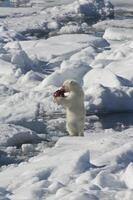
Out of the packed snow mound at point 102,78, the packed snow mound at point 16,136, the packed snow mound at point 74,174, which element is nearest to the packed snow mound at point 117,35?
the packed snow mound at point 102,78

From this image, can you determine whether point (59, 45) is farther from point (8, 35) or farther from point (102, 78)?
point (102, 78)

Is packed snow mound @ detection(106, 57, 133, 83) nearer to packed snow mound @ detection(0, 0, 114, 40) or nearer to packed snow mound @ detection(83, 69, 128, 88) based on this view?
packed snow mound @ detection(83, 69, 128, 88)

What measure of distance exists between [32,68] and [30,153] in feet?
16.2

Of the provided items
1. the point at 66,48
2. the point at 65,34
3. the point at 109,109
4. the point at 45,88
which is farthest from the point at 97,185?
the point at 65,34

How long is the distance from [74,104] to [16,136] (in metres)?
0.72

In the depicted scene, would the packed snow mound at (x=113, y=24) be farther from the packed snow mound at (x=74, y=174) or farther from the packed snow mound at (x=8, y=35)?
the packed snow mound at (x=74, y=174)

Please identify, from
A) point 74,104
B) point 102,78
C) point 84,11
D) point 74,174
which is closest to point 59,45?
point 102,78

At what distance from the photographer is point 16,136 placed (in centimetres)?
704

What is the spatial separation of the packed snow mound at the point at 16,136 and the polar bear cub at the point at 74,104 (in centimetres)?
43

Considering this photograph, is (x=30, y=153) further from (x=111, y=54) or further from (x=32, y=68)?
(x=111, y=54)

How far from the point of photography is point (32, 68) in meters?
11.5

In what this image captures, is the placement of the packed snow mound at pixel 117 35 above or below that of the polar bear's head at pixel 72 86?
below

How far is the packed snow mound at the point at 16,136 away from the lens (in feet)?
22.9

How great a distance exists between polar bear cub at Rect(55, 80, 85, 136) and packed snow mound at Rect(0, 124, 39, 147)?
427mm
